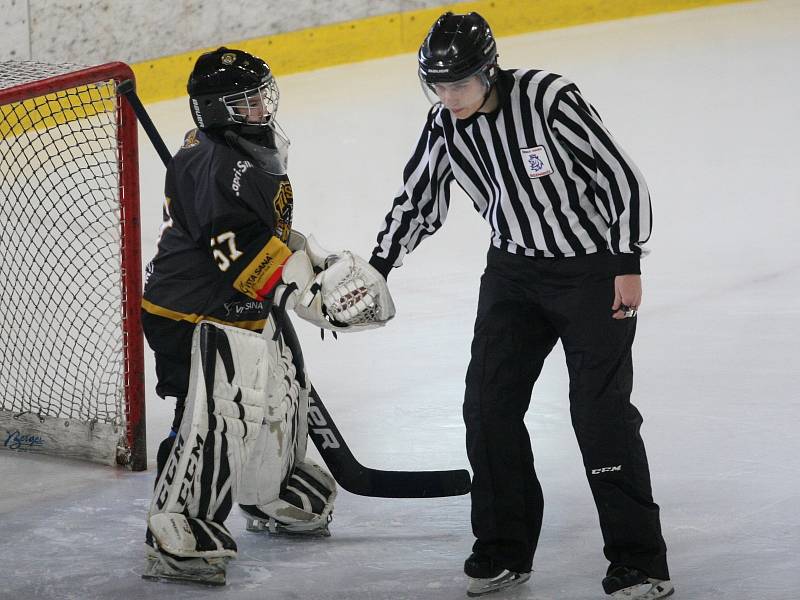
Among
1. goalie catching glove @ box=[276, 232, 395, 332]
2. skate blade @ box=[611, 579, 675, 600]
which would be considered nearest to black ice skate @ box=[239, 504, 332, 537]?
goalie catching glove @ box=[276, 232, 395, 332]

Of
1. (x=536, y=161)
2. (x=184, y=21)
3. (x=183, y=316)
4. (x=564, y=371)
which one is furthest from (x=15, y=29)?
(x=536, y=161)

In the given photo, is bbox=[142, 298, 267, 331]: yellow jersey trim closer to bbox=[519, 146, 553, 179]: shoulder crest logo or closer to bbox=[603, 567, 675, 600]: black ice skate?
bbox=[519, 146, 553, 179]: shoulder crest logo

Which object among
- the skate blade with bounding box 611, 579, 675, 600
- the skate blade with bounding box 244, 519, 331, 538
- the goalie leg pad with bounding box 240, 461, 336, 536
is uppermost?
the goalie leg pad with bounding box 240, 461, 336, 536

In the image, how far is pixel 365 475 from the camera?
9.82ft

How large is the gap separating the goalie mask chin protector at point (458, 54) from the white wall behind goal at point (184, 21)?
586cm

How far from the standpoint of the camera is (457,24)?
2.43 metres

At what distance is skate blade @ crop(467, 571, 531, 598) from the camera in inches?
100

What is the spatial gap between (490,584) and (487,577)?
0.05ft

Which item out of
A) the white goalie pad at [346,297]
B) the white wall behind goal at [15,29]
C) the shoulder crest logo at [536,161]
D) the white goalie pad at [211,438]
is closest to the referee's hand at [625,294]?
the shoulder crest logo at [536,161]

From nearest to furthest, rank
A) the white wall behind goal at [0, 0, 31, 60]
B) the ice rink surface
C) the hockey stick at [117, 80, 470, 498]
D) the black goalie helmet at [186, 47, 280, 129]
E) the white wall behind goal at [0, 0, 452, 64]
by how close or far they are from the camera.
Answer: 1. the black goalie helmet at [186, 47, 280, 129]
2. the ice rink surface
3. the hockey stick at [117, 80, 470, 498]
4. the white wall behind goal at [0, 0, 31, 60]
5. the white wall behind goal at [0, 0, 452, 64]

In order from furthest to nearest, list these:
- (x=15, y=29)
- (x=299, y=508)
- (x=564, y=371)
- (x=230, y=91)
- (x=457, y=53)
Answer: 1. (x=15, y=29)
2. (x=564, y=371)
3. (x=299, y=508)
4. (x=230, y=91)
5. (x=457, y=53)

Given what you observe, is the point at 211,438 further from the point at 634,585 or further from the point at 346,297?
the point at 634,585

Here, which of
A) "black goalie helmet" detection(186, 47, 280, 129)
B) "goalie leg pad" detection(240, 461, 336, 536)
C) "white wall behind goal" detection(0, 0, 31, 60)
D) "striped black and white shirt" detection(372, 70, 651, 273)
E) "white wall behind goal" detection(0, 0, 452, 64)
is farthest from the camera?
"white wall behind goal" detection(0, 0, 452, 64)

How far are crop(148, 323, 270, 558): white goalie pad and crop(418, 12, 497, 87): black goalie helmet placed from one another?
0.68m
